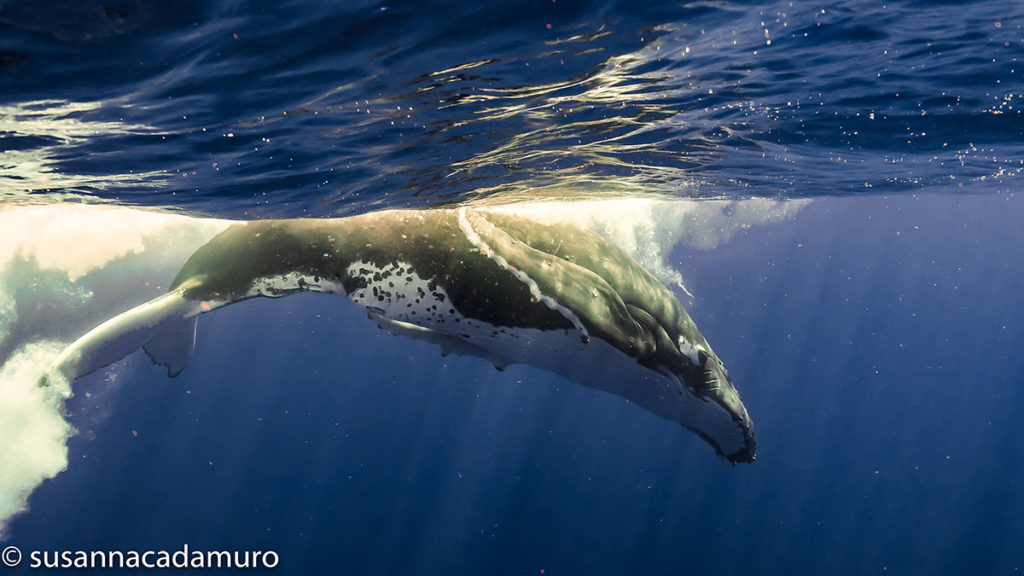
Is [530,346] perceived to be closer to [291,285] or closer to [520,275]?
[520,275]

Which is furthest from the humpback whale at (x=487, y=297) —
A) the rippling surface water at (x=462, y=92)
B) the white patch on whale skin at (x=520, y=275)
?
the rippling surface water at (x=462, y=92)

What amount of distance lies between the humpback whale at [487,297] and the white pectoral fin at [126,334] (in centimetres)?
2

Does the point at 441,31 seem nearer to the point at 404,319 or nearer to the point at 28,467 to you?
the point at 404,319

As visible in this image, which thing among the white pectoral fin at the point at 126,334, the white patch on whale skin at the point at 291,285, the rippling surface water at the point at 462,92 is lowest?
the white pectoral fin at the point at 126,334

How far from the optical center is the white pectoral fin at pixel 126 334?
6.82m

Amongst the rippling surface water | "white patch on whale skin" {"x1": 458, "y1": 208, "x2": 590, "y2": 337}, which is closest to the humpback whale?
"white patch on whale skin" {"x1": 458, "y1": 208, "x2": 590, "y2": 337}

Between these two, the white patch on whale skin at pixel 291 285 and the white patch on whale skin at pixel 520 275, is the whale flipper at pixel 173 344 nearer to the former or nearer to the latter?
the white patch on whale skin at pixel 291 285

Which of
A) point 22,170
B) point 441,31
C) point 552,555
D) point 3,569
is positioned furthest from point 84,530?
point 441,31

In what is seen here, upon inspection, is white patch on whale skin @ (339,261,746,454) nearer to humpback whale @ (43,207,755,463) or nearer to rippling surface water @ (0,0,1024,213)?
humpback whale @ (43,207,755,463)

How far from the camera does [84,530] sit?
44500 millimetres

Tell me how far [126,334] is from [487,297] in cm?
472

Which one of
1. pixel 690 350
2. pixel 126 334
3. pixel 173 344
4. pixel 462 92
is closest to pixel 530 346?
pixel 690 350

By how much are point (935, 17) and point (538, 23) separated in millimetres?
3911

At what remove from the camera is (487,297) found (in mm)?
6703
